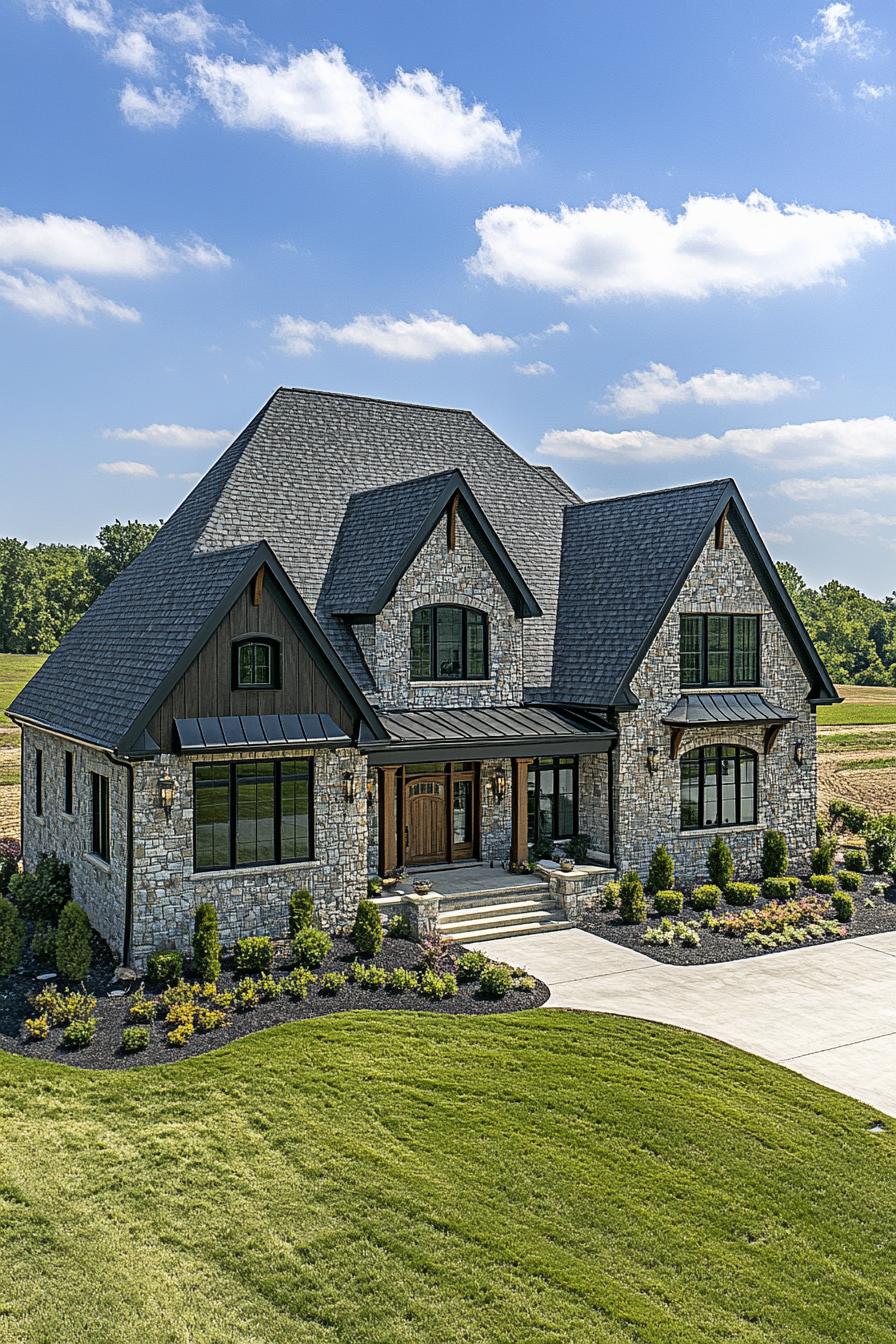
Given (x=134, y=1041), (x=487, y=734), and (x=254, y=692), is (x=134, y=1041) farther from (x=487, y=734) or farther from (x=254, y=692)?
(x=487, y=734)

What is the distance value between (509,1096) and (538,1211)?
2.37 metres

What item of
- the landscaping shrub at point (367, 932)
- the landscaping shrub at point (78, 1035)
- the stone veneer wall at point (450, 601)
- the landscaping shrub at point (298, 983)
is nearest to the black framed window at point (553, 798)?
the stone veneer wall at point (450, 601)

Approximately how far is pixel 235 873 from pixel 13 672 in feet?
220

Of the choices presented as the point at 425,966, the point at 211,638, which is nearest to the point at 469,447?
the point at 211,638

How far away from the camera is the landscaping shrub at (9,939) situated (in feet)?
52.9

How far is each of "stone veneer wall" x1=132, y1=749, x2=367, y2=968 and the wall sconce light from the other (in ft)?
0.26

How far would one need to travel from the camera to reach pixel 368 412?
2603 cm

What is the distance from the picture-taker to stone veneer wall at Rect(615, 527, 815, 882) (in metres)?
22.2

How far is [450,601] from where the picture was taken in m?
22.0

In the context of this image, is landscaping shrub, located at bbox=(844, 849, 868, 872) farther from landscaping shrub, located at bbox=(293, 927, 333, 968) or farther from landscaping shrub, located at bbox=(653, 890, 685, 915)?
landscaping shrub, located at bbox=(293, 927, 333, 968)

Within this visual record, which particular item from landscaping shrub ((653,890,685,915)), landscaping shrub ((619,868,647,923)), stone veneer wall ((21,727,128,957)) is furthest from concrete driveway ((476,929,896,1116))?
stone veneer wall ((21,727,128,957))

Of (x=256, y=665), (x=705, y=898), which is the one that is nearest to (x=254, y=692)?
(x=256, y=665)

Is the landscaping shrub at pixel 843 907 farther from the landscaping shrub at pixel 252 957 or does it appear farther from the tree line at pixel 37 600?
the tree line at pixel 37 600

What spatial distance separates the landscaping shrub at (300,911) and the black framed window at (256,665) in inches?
142
